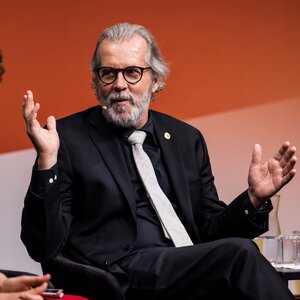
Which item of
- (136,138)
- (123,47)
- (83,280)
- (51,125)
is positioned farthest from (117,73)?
(83,280)

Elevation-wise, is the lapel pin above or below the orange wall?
below

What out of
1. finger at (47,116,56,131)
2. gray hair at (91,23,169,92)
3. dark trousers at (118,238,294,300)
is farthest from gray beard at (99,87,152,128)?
dark trousers at (118,238,294,300)

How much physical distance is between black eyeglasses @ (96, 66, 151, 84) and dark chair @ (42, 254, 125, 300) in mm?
735

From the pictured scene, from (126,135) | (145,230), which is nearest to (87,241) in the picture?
(145,230)

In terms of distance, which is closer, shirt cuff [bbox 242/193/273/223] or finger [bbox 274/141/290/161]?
finger [bbox 274/141/290/161]

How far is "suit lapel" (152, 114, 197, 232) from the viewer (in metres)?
3.15

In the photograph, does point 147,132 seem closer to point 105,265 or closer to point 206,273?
point 105,265

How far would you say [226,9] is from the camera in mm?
4355

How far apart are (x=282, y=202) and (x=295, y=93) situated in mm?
608

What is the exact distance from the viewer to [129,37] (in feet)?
10.6

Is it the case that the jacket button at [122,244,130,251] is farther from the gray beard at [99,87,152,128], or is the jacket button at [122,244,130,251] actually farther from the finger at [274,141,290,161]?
the finger at [274,141,290,161]

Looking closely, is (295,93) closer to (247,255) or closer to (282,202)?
(282,202)

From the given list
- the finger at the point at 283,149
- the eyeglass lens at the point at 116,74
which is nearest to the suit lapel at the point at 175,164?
the eyeglass lens at the point at 116,74

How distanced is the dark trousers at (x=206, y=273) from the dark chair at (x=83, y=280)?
16 cm
